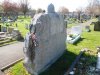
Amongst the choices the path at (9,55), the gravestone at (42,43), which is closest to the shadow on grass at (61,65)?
the gravestone at (42,43)

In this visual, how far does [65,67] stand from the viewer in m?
9.78


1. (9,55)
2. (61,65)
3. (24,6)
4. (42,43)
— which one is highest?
(24,6)

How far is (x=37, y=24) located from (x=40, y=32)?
0.48m

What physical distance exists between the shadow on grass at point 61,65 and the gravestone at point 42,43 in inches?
8.6

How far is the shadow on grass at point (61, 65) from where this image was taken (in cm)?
896

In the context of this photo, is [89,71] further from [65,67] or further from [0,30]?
[0,30]

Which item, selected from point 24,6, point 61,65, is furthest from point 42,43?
point 24,6

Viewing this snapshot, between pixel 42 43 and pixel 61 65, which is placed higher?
pixel 42 43

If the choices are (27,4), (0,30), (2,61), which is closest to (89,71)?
(2,61)

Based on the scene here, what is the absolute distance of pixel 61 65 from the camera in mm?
10039

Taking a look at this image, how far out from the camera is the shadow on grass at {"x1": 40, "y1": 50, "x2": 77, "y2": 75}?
8964 millimetres

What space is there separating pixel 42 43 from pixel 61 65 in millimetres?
2055

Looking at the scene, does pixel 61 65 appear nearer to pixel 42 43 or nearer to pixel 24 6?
pixel 42 43

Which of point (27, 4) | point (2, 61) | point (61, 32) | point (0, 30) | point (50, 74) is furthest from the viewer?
point (27, 4)
